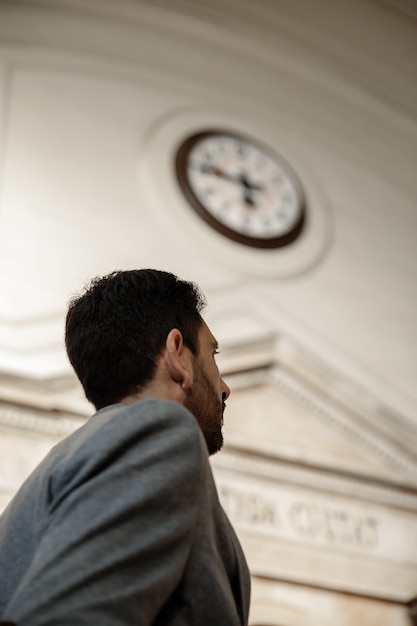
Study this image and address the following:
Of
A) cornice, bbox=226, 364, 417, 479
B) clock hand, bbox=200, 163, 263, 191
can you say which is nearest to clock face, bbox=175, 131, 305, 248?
clock hand, bbox=200, 163, 263, 191

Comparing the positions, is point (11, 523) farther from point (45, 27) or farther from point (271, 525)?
point (45, 27)

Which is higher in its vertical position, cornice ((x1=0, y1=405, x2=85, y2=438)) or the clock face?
the clock face

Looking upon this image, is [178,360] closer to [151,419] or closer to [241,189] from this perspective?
[151,419]

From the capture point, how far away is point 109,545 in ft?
2.89

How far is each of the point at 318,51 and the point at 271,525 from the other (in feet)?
20.2

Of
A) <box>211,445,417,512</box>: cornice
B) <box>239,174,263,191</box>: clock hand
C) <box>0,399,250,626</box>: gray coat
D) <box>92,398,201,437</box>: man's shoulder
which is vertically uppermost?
<box>239,174,263,191</box>: clock hand

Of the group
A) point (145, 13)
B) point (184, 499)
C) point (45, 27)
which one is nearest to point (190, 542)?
point (184, 499)

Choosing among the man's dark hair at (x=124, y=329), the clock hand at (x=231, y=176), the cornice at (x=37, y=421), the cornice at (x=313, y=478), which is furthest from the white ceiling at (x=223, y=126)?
the man's dark hair at (x=124, y=329)

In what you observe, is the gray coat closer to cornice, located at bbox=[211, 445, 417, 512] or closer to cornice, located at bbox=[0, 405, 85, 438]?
cornice, located at bbox=[0, 405, 85, 438]

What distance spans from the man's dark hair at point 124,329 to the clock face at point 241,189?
16.9ft

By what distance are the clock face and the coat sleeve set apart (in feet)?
18.0

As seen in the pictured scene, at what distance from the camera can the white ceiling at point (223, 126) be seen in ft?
18.4

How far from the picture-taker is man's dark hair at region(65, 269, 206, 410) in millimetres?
1228

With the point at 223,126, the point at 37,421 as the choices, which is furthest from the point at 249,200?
the point at 37,421
